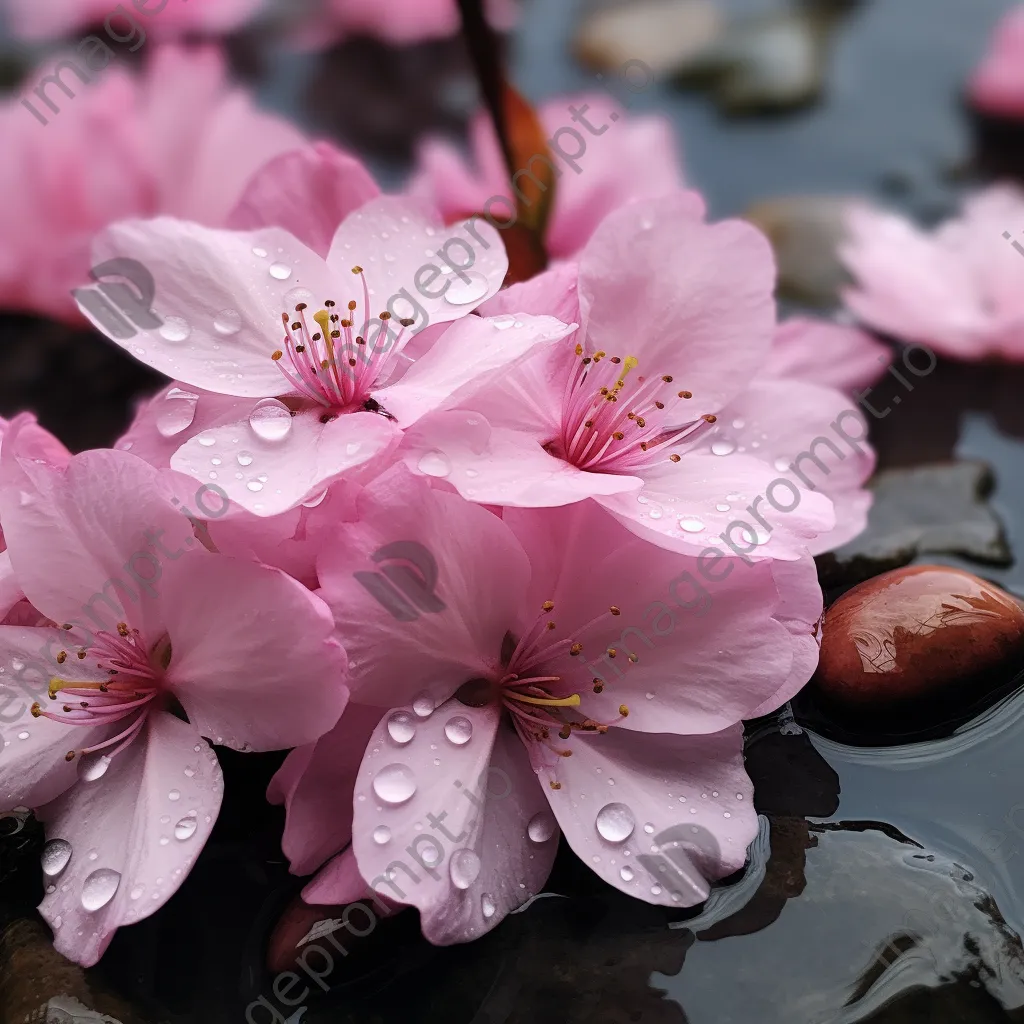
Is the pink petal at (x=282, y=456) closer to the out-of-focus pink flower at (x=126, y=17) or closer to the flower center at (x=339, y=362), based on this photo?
the flower center at (x=339, y=362)

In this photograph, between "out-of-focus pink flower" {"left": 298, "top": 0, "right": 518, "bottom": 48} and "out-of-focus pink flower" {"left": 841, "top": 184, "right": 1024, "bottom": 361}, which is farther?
"out-of-focus pink flower" {"left": 298, "top": 0, "right": 518, "bottom": 48}

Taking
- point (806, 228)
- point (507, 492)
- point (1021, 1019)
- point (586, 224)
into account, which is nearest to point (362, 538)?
point (507, 492)

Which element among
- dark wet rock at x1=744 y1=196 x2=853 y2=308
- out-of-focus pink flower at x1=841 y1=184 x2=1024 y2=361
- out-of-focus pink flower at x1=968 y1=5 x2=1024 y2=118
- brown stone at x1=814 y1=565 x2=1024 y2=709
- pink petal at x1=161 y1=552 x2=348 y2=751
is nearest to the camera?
pink petal at x1=161 y1=552 x2=348 y2=751

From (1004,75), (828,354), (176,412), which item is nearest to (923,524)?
(828,354)

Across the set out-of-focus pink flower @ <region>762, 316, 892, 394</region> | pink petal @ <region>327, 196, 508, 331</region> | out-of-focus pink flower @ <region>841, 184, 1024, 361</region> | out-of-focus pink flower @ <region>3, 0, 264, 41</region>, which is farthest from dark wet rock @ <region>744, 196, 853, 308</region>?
out-of-focus pink flower @ <region>3, 0, 264, 41</region>

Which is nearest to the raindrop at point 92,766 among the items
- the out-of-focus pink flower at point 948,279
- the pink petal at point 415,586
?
the pink petal at point 415,586

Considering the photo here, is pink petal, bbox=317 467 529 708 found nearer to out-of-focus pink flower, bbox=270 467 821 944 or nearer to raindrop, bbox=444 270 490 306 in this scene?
out-of-focus pink flower, bbox=270 467 821 944

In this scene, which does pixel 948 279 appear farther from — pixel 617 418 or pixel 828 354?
pixel 617 418
